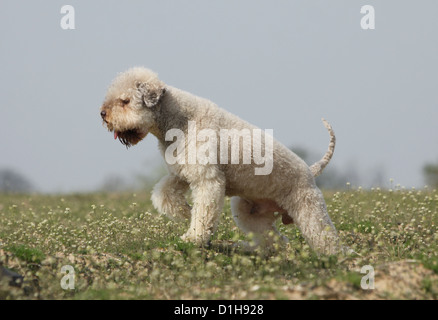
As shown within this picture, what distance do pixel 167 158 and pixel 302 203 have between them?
1.88 m

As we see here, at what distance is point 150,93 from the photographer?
7.41m

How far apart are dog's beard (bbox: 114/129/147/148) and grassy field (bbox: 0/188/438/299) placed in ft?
4.00

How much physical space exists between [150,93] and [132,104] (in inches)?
10.8

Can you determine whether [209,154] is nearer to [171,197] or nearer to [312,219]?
[171,197]

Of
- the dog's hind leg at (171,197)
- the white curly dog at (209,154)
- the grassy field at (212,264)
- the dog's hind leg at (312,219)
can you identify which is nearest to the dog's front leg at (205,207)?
the white curly dog at (209,154)

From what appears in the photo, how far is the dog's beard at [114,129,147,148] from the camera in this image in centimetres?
754

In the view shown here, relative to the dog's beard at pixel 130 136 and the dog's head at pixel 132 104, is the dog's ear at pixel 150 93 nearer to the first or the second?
the dog's head at pixel 132 104

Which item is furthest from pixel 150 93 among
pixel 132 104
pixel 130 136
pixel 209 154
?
pixel 209 154

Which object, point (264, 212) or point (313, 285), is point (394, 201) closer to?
point (264, 212)

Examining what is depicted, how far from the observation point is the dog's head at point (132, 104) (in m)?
7.40

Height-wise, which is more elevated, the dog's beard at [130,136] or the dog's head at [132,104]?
the dog's head at [132,104]

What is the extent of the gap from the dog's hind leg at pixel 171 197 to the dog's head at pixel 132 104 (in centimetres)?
73
